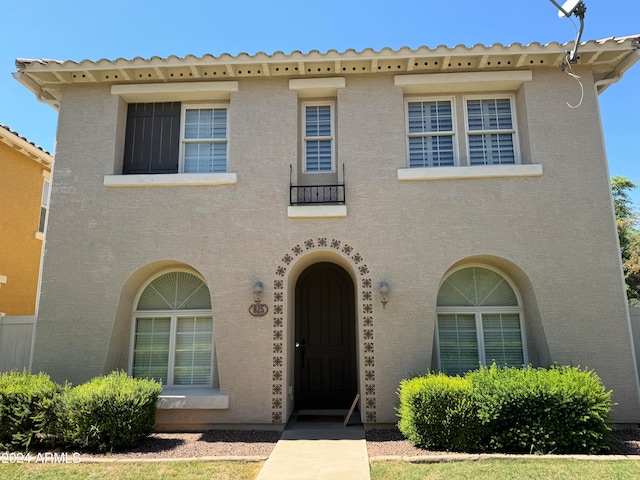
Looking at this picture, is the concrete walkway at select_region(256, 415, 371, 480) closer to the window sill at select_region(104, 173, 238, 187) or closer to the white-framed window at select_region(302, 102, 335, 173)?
the window sill at select_region(104, 173, 238, 187)

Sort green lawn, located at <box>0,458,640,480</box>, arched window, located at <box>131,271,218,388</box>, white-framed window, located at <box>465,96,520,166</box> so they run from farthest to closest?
white-framed window, located at <box>465,96,520,166</box> < arched window, located at <box>131,271,218,388</box> < green lawn, located at <box>0,458,640,480</box>

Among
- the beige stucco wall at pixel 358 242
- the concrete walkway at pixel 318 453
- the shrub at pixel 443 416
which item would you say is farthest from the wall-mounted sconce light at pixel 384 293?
the concrete walkway at pixel 318 453

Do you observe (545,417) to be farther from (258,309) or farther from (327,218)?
(258,309)

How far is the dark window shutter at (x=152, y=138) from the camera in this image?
10.1m

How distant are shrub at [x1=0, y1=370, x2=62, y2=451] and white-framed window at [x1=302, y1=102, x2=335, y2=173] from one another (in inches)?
244

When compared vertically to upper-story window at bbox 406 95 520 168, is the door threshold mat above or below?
below

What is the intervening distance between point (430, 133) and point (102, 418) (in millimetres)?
7958

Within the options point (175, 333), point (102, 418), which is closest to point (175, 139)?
point (175, 333)

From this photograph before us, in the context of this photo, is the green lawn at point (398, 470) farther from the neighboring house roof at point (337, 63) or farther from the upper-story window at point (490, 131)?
the neighboring house roof at point (337, 63)

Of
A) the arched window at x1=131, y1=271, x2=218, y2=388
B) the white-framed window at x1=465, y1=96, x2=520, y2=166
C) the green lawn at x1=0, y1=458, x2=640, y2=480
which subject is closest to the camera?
the green lawn at x1=0, y1=458, x2=640, y2=480

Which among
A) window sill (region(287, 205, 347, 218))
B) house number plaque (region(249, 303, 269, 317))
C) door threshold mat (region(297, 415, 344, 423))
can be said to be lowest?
door threshold mat (region(297, 415, 344, 423))

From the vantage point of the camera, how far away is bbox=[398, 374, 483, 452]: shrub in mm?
7082

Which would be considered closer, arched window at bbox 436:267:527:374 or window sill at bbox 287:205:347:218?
window sill at bbox 287:205:347:218

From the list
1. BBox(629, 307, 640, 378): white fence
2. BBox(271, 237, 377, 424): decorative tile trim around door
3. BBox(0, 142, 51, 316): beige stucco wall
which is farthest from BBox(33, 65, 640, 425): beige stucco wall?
BBox(0, 142, 51, 316): beige stucco wall
